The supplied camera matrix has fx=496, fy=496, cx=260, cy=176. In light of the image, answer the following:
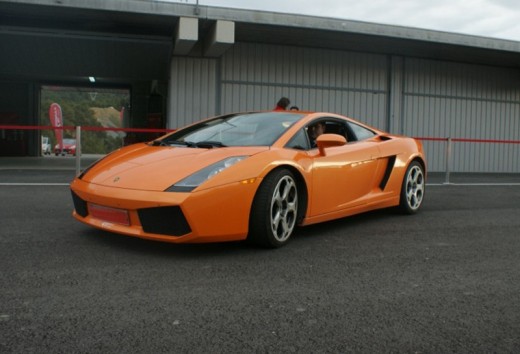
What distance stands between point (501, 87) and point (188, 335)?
16.0 metres

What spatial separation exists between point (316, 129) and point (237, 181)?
1438mm

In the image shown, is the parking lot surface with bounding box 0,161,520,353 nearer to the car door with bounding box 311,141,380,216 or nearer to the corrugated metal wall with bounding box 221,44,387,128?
A: the car door with bounding box 311,141,380,216

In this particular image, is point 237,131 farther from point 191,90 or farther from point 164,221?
point 191,90

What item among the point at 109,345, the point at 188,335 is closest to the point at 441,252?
the point at 188,335

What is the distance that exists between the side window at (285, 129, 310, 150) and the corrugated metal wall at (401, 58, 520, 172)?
10994mm

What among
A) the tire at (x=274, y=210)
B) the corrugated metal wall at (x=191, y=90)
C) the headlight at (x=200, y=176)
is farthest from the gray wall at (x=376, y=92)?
the headlight at (x=200, y=176)

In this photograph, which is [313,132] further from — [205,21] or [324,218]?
[205,21]


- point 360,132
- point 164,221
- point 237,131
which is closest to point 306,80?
point 360,132

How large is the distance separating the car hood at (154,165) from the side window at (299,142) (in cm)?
31

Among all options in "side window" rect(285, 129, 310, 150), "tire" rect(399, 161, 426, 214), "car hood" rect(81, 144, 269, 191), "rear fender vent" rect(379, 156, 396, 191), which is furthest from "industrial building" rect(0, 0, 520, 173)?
"car hood" rect(81, 144, 269, 191)

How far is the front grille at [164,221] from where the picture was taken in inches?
126

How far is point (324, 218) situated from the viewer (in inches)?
167

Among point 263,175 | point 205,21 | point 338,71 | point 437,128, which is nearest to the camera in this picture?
point 263,175

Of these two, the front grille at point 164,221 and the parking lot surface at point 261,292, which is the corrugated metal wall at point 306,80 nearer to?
the parking lot surface at point 261,292
